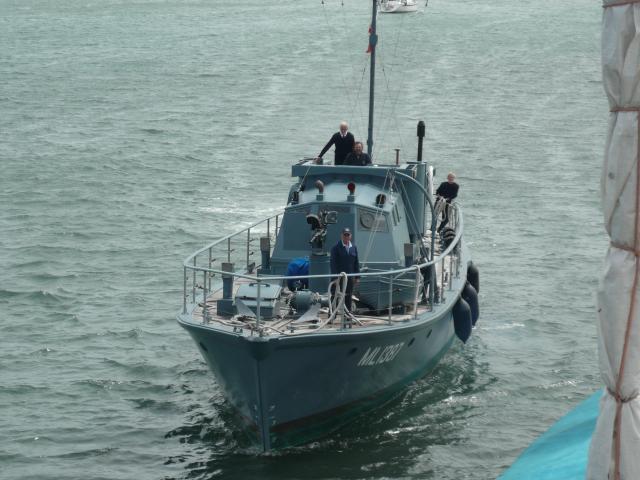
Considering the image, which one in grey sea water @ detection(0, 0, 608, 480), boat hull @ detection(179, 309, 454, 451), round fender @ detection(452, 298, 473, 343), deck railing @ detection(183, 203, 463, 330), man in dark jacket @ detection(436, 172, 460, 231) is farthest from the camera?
man in dark jacket @ detection(436, 172, 460, 231)

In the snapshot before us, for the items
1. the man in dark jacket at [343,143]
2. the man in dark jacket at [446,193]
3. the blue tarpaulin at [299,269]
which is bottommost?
the blue tarpaulin at [299,269]

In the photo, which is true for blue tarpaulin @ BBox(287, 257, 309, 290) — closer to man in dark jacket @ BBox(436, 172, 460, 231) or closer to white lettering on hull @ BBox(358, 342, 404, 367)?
white lettering on hull @ BBox(358, 342, 404, 367)

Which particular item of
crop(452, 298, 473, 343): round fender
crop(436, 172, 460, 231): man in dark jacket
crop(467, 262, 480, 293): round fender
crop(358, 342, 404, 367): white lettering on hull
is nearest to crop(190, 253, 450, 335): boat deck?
crop(358, 342, 404, 367): white lettering on hull

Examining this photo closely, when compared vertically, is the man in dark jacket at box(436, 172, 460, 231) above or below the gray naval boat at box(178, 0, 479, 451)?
above

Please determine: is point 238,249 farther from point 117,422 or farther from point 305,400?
point 305,400

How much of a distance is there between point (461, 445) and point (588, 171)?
1017 inches

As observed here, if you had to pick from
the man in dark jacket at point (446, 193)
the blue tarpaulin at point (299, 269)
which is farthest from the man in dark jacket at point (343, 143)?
the blue tarpaulin at point (299, 269)

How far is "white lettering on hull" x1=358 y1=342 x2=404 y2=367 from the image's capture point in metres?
17.9

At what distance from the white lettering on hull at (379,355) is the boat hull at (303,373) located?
23 mm

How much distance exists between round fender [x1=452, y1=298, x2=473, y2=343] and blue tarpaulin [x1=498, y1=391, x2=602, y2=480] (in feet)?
18.6

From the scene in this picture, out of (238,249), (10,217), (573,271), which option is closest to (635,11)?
(573,271)

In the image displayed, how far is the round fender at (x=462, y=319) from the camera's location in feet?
71.8

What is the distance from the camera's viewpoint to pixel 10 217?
1416 inches

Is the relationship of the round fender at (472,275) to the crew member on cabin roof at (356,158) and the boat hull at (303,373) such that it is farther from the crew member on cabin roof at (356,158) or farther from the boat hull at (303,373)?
the boat hull at (303,373)
